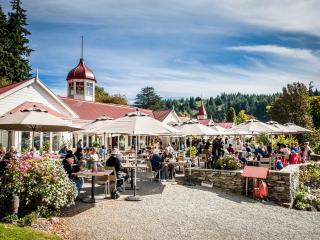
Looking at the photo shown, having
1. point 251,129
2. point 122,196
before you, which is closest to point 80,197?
point 122,196

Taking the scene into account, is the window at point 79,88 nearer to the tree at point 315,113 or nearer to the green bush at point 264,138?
the green bush at point 264,138

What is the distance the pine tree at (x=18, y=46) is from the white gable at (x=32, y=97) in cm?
1754

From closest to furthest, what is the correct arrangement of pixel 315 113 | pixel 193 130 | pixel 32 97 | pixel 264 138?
pixel 193 130
pixel 32 97
pixel 264 138
pixel 315 113

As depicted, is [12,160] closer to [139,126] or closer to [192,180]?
[139,126]

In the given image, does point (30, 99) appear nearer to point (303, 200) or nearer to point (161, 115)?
point (303, 200)

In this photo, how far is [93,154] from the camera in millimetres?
15570

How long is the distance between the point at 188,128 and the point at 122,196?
264 inches

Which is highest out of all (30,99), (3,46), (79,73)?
(3,46)

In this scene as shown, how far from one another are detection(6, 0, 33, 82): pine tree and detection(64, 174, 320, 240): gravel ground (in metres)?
34.8

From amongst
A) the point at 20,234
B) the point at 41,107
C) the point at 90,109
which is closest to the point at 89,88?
the point at 90,109

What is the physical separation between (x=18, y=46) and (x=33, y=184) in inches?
1548

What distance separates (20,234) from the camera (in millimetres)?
6980

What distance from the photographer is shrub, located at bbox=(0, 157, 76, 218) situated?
8.37 metres

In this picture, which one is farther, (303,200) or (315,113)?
(315,113)
